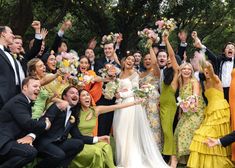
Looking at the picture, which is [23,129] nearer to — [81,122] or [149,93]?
[81,122]

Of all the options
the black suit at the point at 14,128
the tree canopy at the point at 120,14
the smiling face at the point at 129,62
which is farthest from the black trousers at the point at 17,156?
the tree canopy at the point at 120,14

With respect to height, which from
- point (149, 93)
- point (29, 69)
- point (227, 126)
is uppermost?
point (29, 69)

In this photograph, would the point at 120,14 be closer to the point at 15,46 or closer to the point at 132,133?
the point at 132,133

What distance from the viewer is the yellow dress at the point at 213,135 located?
6738 millimetres

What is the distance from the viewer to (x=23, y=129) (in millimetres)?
5141

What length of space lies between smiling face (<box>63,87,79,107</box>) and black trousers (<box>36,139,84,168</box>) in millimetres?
563

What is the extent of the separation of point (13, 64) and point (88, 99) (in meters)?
1.46

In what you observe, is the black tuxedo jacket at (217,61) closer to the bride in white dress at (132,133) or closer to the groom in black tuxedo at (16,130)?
the bride in white dress at (132,133)

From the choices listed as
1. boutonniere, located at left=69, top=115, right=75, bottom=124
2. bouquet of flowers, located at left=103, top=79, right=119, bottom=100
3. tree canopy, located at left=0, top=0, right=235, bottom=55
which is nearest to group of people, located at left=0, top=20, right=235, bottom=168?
boutonniere, located at left=69, top=115, right=75, bottom=124

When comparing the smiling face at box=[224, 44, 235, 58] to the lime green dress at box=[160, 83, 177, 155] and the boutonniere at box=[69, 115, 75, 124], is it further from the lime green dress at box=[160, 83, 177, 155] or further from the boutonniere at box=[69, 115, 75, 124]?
the boutonniere at box=[69, 115, 75, 124]

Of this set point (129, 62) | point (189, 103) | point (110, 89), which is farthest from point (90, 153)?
point (129, 62)

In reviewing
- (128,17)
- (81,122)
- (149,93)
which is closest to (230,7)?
(128,17)

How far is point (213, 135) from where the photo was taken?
678cm

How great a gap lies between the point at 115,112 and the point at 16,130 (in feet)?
9.90
